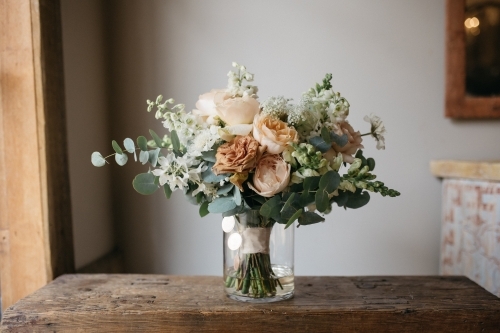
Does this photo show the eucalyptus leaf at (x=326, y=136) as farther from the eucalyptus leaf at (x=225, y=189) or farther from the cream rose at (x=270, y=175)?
the eucalyptus leaf at (x=225, y=189)

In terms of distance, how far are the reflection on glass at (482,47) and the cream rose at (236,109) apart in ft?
3.35

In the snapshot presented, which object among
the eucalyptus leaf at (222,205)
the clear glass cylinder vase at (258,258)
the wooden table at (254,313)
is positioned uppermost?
the eucalyptus leaf at (222,205)

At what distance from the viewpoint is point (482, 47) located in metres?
1.52

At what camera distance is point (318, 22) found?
5.15 feet

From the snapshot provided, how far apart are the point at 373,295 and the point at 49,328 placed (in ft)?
2.47

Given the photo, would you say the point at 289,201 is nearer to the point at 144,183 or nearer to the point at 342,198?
the point at 342,198

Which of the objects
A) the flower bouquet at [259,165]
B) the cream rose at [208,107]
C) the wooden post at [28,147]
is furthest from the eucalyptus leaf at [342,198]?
the wooden post at [28,147]

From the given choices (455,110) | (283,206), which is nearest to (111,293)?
(283,206)

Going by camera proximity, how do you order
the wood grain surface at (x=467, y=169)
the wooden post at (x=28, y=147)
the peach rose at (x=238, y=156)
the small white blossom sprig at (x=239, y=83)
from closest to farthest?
the peach rose at (x=238, y=156) < the small white blossom sprig at (x=239, y=83) < the wooden post at (x=28, y=147) < the wood grain surface at (x=467, y=169)

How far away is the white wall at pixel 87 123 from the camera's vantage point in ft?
4.56

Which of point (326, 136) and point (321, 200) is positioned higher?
point (326, 136)

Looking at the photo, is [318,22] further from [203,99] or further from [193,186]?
[193,186]

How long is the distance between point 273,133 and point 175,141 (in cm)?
23

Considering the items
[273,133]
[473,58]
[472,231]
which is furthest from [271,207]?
[473,58]
